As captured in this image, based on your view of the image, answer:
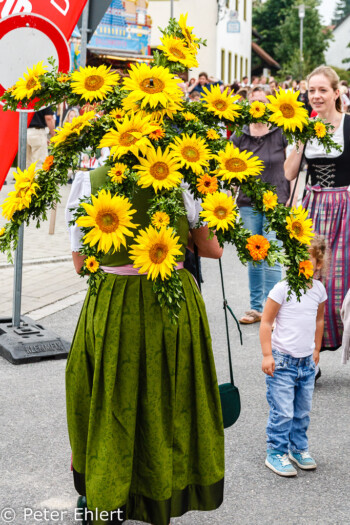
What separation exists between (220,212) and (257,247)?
0.61 ft

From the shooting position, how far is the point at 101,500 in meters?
3.08

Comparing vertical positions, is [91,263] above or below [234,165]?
below

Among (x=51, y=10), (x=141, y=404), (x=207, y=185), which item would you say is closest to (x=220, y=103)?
(x=207, y=185)

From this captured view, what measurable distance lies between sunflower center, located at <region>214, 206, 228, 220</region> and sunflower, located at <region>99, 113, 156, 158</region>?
339 mm

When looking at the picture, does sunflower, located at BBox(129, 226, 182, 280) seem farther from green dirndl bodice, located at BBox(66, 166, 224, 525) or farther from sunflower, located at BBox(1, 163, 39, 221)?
sunflower, located at BBox(1, 163, 39, 221)

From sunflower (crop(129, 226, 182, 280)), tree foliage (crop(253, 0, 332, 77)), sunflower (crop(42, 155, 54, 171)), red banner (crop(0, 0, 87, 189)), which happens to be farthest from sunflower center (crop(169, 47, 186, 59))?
tree foliage (crop(253, 0, 332, 77))

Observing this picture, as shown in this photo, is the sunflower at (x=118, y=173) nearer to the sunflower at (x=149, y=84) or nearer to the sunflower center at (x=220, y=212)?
the sunflower at (x=149, y=84)

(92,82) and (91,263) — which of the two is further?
(92,82)

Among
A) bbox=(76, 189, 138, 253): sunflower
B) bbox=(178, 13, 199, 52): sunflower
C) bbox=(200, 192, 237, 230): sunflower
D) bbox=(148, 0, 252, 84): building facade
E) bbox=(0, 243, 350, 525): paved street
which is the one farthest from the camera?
bbox=(148, 0, 252, 84): building facade

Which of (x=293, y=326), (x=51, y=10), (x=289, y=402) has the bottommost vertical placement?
(x=289, y=402)

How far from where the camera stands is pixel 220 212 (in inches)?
118

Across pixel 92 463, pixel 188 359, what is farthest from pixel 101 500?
pixel 188 359

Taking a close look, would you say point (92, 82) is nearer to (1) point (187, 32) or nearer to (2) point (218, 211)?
(1) point (187, 32)

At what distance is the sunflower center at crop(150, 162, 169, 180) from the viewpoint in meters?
2.96
